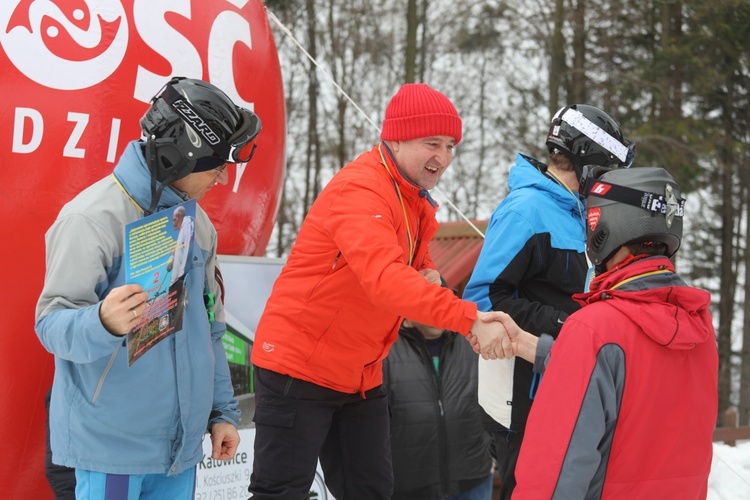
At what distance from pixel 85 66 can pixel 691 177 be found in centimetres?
1276

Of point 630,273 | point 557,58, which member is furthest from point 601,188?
point 557,58

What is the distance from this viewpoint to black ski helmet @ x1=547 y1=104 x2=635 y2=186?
129 inches

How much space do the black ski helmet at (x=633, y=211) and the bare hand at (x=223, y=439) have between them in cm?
129

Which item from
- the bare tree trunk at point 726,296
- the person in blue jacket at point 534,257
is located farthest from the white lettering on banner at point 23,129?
the bare tree trunk at point 726,296

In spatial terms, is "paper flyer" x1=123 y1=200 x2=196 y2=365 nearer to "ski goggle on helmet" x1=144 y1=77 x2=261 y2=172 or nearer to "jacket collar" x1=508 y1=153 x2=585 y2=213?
"ski goggle on helmet" x1=144 y1=77 x2=261 y2=172

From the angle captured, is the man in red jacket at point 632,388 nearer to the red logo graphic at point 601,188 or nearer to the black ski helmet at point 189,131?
the red logo graphic at point 601,188

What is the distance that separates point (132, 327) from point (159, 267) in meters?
0.19

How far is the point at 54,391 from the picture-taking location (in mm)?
2428

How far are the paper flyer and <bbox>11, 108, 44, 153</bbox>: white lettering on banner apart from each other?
4.69ft

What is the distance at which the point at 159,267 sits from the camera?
2271mm

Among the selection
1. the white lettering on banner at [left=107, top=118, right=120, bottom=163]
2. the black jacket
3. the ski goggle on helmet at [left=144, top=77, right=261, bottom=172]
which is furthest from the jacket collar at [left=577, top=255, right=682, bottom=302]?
the black jacket

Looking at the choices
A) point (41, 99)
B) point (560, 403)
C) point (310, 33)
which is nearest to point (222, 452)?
point (560, 403)

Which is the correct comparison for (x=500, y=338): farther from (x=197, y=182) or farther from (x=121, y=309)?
(x=121, y=309)

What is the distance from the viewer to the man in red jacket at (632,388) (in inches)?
80.4
